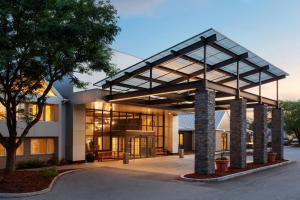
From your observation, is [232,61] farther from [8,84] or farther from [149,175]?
[8,84]

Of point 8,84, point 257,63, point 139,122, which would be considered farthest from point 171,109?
point 8,84

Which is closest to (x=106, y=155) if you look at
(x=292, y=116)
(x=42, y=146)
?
(x=42, y=146)

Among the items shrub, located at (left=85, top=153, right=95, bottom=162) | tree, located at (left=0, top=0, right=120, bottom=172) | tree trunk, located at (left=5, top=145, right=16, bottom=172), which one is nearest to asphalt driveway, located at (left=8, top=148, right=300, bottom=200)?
tree trunk, located at (left=5, top=145, right=16, bottom=172)

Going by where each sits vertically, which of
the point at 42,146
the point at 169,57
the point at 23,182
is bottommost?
the point at 23,182

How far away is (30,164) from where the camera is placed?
24547 mm

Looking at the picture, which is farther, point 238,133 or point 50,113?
point 50,113

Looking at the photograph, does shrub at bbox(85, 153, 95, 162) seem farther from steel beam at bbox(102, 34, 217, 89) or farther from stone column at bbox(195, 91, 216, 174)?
stone column at bbox(195, 91, 216, 174)

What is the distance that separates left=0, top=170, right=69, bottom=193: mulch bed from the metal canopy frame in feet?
27.7

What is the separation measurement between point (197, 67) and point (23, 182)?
12903mm

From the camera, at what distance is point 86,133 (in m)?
29.6

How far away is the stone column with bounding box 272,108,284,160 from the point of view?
30.4 m

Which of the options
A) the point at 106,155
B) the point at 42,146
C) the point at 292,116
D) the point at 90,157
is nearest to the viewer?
the point at 42,146

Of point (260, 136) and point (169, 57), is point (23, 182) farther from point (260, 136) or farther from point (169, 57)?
point (260, 136)

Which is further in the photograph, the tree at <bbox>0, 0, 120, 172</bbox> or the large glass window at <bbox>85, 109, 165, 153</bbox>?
the large glass window at <bbox>85, 109, 165, 153</bbox>
